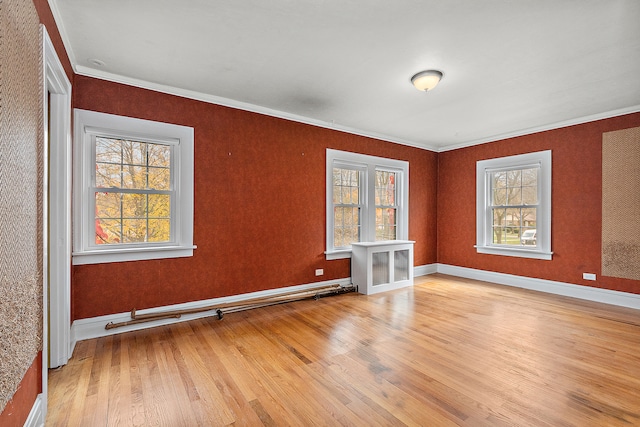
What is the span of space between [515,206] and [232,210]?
15.2ft

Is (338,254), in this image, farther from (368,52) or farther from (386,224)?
(368,52)

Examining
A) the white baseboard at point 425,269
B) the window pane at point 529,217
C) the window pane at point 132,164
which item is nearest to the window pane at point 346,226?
the white baseboard at point 425,269

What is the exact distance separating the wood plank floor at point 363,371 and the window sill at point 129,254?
76 centimetres

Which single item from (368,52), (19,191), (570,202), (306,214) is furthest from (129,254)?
(570,202)

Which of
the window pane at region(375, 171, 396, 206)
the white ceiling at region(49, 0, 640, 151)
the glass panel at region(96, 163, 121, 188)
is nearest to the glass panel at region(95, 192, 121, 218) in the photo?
the glass panel at region(96, 163, 121, 188)

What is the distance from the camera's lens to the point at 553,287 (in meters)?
4.66

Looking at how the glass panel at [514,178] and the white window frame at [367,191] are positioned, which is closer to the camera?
the white window frame at [367,191]

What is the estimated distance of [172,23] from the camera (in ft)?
7.47

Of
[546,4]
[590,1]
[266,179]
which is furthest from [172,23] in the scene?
[590,1]

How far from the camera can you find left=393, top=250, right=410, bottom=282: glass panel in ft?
16.5

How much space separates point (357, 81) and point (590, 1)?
1853 millimetres

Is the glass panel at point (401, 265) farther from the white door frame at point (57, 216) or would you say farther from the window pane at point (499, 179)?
the white door frame at point (57, 216)

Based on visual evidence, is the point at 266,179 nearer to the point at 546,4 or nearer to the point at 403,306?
the point at 403,306

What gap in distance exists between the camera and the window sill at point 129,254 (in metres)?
2.91
